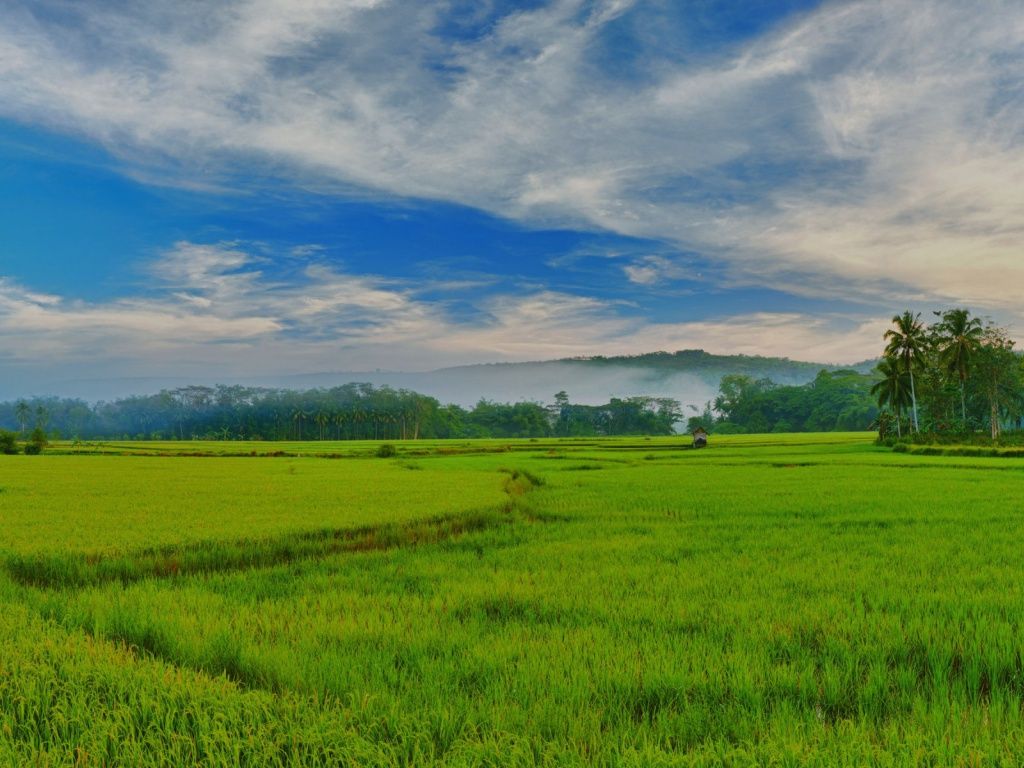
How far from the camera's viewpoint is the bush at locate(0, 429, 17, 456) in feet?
170

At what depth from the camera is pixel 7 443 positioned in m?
52.0

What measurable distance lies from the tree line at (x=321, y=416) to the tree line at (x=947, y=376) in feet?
262

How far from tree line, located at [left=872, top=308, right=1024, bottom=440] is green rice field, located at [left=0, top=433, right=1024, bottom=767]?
164 ft

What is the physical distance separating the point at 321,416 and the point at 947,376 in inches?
3870

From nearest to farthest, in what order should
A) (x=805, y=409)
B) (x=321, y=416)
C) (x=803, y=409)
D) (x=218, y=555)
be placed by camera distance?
(x=218, y=555) → (x=321, y=416) → (x=805, y=409) → (x=803, y=409)

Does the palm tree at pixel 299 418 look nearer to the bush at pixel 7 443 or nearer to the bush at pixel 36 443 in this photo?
the bush at pixel 36 443

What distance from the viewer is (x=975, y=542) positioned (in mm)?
8938

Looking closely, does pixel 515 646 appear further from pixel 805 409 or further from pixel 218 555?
pixel 805 409

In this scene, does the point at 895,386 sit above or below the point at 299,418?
above

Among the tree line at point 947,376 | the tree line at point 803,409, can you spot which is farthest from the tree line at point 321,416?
the tree line at point 947,376

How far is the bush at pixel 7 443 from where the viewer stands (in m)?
51.8

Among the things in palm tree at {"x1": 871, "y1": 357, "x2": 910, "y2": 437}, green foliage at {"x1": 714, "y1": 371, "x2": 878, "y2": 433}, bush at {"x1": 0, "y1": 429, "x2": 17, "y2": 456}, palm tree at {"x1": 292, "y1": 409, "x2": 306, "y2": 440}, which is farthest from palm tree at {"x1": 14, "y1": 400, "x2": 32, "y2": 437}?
palm tree at {"x1": 871, "y1": 357, "x2": 910, "y2": 437}

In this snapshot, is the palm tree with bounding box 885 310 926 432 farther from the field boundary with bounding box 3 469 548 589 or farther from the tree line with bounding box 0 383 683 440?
the tree line with bounding box 0 383 683 440

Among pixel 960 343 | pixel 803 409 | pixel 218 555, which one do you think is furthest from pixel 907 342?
pixel 803 409
